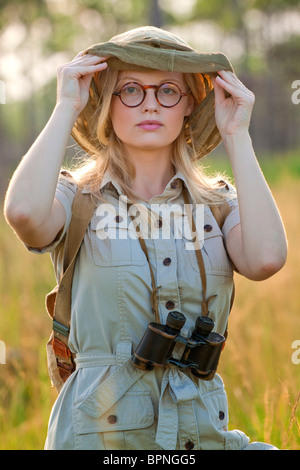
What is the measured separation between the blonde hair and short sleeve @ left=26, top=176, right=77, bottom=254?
65mm

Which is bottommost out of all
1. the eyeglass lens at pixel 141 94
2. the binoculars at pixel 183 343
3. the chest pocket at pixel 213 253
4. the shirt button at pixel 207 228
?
the binoculars at pixel 183 343

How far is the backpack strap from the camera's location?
7.91 ft

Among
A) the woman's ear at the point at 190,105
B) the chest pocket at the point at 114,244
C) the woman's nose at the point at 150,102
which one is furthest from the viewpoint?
the woman's ear at the point at 190,105

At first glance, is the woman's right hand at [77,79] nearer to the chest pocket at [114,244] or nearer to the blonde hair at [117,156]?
the blonde hair at [117,156]

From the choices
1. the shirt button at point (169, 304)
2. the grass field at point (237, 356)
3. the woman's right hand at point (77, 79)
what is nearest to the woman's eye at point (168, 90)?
the woman's right hand at point (77, 79)

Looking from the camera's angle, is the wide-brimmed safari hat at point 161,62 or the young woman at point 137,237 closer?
the young woman at point 137,237

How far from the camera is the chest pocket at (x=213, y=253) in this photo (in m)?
2.45

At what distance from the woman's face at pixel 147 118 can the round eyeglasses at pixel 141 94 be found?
0.5 inches

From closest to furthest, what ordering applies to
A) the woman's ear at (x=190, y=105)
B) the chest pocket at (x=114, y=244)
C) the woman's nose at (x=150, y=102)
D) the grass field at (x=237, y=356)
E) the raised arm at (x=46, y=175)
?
the raised arm at (x=46, y=175)
the chest pocket at (x=114, y=244)
the woman's nose at (x=150, y=102)
the woman's ear at (x=190, y=105)
the grass field at (x=237, y=356)

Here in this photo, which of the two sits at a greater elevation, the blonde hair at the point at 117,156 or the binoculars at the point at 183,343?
the blonde hair at the point at 117,156

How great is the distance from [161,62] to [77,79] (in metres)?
0.30

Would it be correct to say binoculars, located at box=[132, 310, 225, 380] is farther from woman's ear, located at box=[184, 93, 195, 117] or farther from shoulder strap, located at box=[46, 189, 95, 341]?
woman's ear, located at box=[184, 93, 195, 117]

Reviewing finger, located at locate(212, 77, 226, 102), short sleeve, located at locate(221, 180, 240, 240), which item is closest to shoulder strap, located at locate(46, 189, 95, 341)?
short sleeve, located at locate(221, 180, 240, 240)
